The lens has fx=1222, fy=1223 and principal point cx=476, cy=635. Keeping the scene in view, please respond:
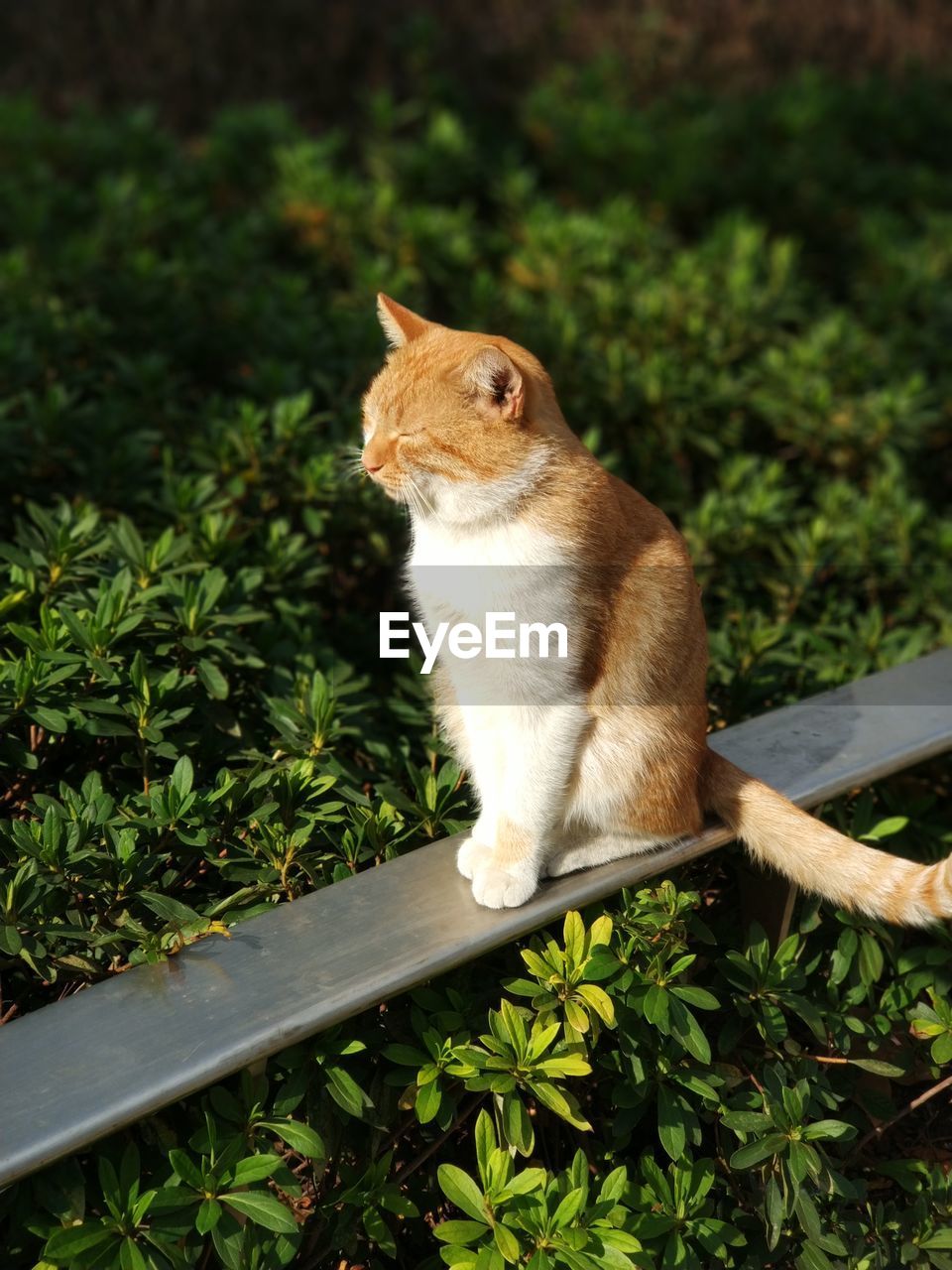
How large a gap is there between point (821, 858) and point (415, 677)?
3.64 feet

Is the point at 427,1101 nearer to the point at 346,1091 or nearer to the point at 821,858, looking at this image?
the point at 346,1091

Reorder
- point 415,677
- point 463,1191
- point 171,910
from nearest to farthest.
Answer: point 463,1191, point 171,910, point 415,677

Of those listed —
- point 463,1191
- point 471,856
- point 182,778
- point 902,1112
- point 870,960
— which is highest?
point 182,778

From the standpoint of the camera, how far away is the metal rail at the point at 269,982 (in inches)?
63.8

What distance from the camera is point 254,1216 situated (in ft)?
5.61

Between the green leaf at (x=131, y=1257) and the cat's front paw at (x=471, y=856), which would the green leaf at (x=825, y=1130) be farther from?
the green leaf at (x=131, y=1257)

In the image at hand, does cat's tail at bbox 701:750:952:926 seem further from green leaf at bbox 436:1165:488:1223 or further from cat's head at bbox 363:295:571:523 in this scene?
green leaf at bbox 436:1165:488:1223

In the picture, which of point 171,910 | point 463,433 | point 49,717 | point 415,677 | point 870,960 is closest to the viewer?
point 171,910

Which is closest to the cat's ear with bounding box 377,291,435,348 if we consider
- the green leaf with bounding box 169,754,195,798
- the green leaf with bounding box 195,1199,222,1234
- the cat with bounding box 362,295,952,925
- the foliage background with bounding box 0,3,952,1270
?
the cat with bounding box 362,295,952,925

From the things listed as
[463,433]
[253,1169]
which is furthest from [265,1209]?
[463,433]

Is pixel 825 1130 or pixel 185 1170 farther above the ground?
pixel 185 1170

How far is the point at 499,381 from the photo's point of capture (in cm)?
204

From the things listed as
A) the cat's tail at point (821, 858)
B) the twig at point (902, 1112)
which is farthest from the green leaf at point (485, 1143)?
the twig at point (902, 1112)

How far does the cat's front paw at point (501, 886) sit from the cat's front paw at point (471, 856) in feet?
0.10
